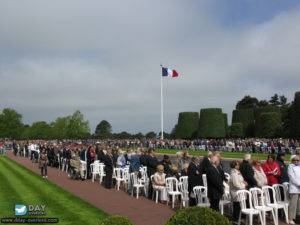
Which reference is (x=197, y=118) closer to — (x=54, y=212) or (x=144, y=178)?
(x=144, y=178)

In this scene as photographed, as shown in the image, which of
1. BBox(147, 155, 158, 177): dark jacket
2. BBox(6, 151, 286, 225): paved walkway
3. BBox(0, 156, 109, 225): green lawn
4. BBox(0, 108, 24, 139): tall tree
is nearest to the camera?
BBox(0, 156, 109, 225): green lawn

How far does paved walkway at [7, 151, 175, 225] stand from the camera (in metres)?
8.22

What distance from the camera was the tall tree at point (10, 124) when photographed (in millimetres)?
92125

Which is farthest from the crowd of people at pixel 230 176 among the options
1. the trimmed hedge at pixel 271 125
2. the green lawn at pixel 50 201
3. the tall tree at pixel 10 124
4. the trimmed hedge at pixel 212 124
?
the tall tree at pixel 10 124

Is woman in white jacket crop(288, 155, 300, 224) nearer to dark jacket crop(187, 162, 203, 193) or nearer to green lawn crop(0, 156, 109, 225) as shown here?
dark jacket crop(187, 162, 203, 193)

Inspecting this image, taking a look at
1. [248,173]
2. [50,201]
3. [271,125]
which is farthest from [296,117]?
[50,201]

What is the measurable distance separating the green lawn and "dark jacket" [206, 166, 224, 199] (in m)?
3.04

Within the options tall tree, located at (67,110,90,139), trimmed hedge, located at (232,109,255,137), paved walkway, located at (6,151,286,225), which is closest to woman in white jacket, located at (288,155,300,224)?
paved walkway, located at (6,151,286,225)

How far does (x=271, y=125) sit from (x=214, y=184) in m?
37.4

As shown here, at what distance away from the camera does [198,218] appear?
416cm

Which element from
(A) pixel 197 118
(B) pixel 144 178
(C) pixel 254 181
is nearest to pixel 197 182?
(C) pixel 254 181

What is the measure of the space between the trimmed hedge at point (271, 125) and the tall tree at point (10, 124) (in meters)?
79.6

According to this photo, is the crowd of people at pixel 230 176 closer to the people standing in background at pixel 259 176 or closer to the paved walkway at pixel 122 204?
the people standing in background at pixel 259 176

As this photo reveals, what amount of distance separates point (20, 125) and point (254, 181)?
9985 centimetres
